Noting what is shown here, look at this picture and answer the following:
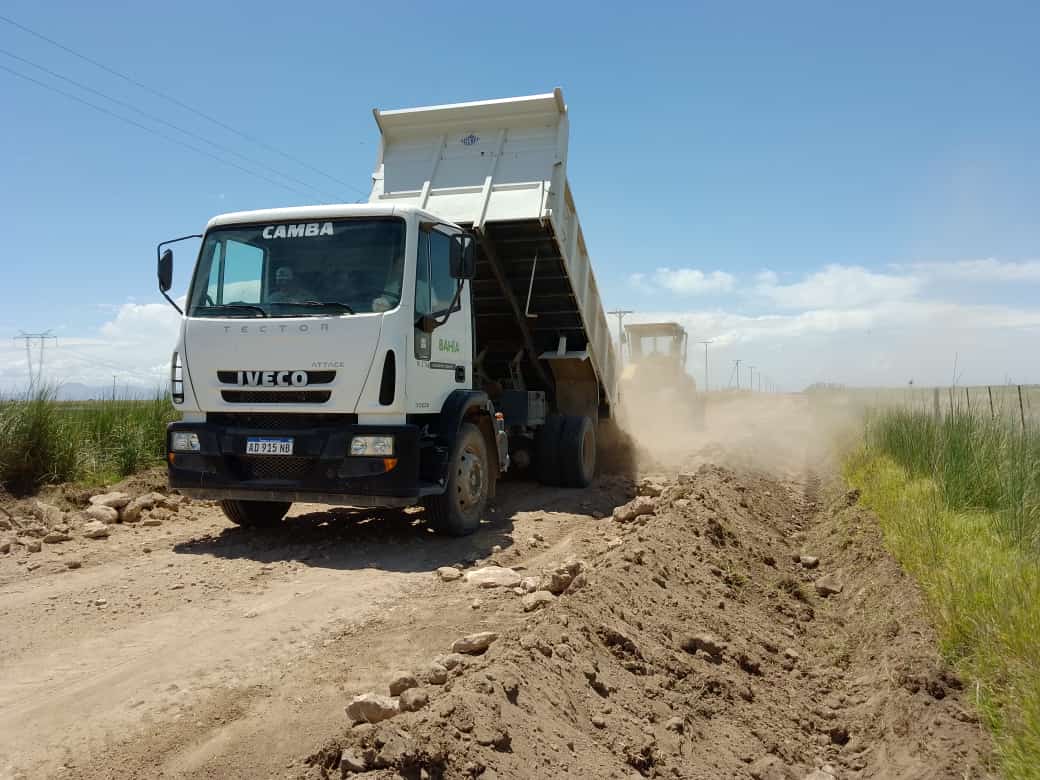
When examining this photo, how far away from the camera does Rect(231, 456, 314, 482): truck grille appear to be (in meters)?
6.73

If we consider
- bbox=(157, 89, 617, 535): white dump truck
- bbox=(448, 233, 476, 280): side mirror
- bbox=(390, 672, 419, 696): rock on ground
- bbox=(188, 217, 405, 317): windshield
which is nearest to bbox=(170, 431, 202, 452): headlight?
bbox=(157, 89, 617, 535): white dump truck

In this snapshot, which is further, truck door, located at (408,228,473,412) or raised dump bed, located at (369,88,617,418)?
raised dump bed, located at (369,88,617,418)

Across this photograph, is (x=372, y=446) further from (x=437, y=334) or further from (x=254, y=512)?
(x=254, y=512)

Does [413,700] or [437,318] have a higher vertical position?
[437,318]

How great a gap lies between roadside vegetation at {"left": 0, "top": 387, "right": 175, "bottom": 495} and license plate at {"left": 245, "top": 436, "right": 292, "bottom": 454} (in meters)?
3.96

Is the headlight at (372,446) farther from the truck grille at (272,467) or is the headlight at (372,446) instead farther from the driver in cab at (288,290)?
the driver in cab at (288,290)

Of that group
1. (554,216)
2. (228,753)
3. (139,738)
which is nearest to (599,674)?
(228,753)

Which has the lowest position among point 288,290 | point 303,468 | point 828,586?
point 828,586

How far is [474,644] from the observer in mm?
4254

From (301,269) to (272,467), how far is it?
1627 mm

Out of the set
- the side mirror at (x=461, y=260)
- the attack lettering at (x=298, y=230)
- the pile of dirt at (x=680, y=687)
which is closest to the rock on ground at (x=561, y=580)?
the pile of dirt at (x=680, y=687)

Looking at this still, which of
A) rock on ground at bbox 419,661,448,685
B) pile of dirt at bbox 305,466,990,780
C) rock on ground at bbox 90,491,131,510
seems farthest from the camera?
rock on ground at bbox 90,491,131,510

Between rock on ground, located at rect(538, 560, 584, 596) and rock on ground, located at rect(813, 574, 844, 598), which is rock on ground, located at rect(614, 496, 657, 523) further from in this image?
rock on ground, located at rect(538, 560, 584, 596)

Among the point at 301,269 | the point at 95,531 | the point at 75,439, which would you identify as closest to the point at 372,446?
the point at 301,269
